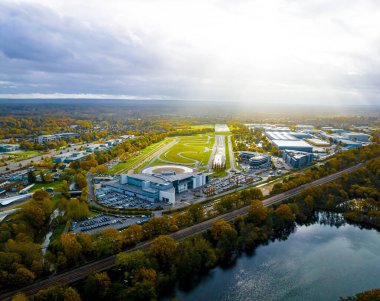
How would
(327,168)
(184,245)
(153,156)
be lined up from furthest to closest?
(153,156), (327,168), (184,245)

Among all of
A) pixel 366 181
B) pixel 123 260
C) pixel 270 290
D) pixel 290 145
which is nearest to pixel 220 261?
pixel 270 290

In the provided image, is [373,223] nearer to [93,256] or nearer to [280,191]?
[280,191]

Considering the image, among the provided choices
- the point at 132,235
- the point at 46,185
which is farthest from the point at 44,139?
the point at 132,235

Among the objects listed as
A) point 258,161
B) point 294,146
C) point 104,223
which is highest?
point 294,146

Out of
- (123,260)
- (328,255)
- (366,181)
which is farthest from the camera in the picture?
(366,181)

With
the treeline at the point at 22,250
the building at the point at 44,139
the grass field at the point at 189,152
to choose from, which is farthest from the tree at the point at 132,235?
the building at the point at 44,139

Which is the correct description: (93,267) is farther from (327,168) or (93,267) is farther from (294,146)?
(294,146)

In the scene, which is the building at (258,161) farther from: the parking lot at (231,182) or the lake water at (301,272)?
the lake water at (301,272)
